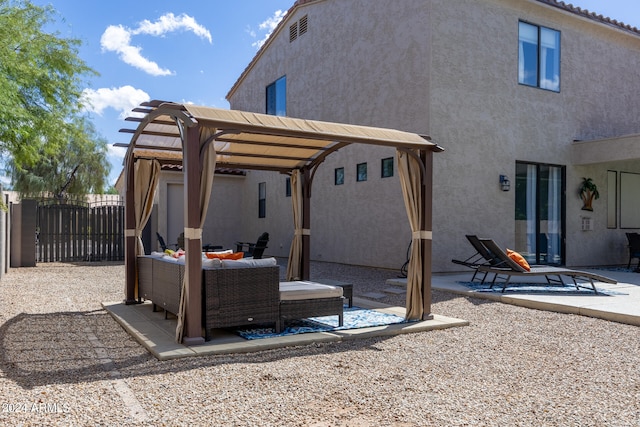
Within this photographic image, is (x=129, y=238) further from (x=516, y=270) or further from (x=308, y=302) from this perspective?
(x=516, y=270)

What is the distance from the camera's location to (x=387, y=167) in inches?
492

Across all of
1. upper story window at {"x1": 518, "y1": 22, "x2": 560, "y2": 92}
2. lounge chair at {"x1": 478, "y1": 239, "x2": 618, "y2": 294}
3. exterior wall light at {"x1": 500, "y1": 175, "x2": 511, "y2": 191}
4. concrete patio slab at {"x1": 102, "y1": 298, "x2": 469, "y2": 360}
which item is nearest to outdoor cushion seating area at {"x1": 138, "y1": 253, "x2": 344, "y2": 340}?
concrete patio slab at {"x1": 102, "y1": 298, "x2": 469, "y2": 360}

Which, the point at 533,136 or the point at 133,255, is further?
the point at 533,136

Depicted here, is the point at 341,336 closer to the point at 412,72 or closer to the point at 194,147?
the point at 194,147

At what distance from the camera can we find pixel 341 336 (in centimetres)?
575

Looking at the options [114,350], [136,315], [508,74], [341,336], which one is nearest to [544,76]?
[508,74]

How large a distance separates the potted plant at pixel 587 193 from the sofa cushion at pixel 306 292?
31.9 feet

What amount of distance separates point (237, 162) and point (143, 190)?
171 centimetres

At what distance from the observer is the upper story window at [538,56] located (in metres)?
12.5

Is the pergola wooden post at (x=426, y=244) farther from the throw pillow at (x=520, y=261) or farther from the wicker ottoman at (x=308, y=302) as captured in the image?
the throw pillow at (x=520, y=261)

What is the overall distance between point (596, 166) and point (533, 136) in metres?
2.58

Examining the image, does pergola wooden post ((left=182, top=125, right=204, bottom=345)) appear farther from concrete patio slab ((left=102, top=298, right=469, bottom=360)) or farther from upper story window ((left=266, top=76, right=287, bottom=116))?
upper story window ((left=266, top=76, right=287, bottom=116))

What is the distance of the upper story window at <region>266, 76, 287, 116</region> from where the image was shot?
58.0 feet

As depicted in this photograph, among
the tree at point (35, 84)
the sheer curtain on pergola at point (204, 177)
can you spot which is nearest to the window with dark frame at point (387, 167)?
the tree at point (35, 84)
